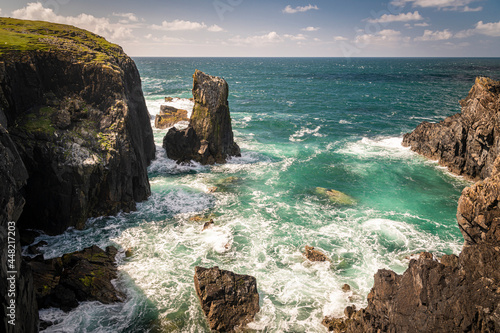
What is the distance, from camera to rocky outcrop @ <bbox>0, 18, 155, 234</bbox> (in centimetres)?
2434

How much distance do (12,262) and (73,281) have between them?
603 cm

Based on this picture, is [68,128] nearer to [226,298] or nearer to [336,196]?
[226,298]

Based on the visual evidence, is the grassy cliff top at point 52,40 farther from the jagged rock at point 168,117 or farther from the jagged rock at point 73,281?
the jagged rock at point 168,117

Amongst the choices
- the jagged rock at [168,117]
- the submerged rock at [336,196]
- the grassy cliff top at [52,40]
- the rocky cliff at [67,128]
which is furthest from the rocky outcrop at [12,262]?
the jagged rock at [168,117]

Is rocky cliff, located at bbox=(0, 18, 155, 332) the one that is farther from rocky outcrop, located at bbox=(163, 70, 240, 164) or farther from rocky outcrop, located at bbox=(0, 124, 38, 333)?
rocky outcrop, located at bbox=(163, 70, 240, 164)

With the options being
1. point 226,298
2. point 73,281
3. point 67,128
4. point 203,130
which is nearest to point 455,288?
point 226,298

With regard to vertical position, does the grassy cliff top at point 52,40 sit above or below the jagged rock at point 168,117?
above

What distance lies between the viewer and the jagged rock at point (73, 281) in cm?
1786

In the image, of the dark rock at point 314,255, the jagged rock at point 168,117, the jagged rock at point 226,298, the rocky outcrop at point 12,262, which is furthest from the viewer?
the jagged rock at point 168,117

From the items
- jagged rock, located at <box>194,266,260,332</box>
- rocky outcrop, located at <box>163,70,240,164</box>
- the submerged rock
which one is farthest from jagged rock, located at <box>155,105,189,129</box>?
jagged rock, located at <box>194,266,260,332</box>

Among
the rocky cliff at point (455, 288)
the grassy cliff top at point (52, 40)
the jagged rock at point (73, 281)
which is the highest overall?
the grassy cliff top at point (52, 40)

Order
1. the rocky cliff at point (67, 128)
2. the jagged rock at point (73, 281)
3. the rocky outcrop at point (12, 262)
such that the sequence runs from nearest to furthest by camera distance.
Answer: the rocky outcrop at point (12, 262), the jagged rock at point (73, 281), the rocky cliff at point (67, 128)

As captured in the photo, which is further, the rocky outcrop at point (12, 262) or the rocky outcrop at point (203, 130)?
the rocky outcrop at point (203, 130)

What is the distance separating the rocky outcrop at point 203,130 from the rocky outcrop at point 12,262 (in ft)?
84.5
